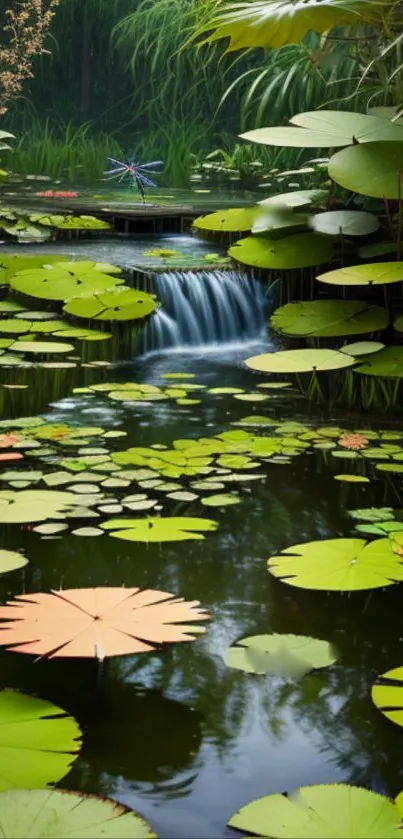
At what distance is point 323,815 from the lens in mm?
1156

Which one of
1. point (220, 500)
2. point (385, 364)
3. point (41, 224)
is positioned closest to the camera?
point (220, 500)

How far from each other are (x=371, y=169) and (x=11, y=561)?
92.0 inches

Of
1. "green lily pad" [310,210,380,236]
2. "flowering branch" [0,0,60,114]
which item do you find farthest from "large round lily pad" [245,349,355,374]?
"flowering branch" [0,0,60,114]

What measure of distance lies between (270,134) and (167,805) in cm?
314

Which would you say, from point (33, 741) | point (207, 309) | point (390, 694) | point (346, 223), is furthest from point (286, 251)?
point (33, 741)

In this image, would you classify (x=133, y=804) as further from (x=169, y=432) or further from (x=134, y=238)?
(x=134, y=238)

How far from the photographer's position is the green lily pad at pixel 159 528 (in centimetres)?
207

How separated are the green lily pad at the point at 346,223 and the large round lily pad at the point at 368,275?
1.28 feet

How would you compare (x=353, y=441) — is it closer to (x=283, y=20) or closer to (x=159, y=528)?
(x=159, y=528)

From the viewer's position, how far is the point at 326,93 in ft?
22.5

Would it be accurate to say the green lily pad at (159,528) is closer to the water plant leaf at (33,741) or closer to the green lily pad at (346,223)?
the water plant leaf at (33,741)

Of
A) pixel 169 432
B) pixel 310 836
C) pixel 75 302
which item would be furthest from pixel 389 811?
pixel 75 302

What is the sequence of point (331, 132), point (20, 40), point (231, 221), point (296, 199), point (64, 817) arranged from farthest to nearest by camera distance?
point (20, 40), point (231, 221), point (296, 199), point (331, 132), point (64, 817)

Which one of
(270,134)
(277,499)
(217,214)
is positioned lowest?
(277,499)
